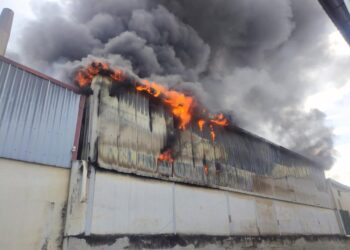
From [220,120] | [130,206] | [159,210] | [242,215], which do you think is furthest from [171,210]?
[220,120]

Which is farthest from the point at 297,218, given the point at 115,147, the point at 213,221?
the point at 115,147

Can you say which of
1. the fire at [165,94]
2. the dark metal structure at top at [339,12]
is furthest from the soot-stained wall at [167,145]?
the dark metal structure at top at [339,12]

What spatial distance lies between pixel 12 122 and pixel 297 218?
47.3 ft

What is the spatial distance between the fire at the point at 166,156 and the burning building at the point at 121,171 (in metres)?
0.04

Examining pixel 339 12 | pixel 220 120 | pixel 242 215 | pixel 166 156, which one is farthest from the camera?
pixel 220 120

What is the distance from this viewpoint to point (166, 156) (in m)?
8.72

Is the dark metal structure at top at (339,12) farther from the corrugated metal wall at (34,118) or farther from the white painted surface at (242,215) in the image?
the white painted surface at (242,215)

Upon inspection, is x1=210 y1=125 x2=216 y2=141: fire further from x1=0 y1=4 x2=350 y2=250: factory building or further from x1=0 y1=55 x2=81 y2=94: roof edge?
x1=0 y1=55 x2=81 y2=94: roof edge

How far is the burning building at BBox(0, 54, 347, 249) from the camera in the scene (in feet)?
18.6

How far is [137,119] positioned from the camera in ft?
27.3

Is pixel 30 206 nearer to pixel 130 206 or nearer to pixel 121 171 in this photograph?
pixel 121 171

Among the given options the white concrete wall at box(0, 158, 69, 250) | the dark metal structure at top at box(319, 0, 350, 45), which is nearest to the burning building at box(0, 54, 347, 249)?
the white concrete wall at box(0, 158, 69, 250)

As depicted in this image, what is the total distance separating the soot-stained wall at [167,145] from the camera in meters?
7.22

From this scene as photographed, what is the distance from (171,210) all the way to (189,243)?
3.80 ft
